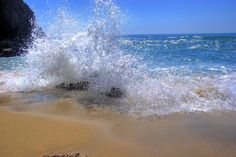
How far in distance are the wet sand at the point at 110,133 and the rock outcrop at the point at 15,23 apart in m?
24.8

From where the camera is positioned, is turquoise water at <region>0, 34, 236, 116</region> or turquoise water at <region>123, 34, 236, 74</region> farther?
turquoise water at <region>123, 34, 236, 74</region>

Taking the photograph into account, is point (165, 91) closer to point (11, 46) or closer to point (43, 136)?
point (43, 136)

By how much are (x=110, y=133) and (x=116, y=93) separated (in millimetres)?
2419

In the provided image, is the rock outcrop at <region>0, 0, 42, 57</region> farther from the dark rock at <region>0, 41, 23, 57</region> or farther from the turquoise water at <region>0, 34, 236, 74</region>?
the turquoise water at <region>0, 34, 236, 74</region>

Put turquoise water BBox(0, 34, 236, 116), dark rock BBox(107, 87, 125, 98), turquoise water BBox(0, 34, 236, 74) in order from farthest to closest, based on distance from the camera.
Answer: turquoise water BBox(0, 34, 236, 74) → dark rock BBox(107, 87, 125, 98) → turquoise water BBox(0, 34, 236, 116)

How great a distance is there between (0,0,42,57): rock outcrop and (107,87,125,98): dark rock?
2343 cm

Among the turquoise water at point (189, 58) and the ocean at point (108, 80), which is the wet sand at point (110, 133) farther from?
the turquoise water at point (189, 58)

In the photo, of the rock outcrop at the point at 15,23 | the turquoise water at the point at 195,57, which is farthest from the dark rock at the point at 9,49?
the turquoise water at the point at 195,57

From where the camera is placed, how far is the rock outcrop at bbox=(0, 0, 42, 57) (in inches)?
1240

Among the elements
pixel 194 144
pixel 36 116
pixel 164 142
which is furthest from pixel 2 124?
pixel 194 144

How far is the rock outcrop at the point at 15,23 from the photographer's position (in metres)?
31.5

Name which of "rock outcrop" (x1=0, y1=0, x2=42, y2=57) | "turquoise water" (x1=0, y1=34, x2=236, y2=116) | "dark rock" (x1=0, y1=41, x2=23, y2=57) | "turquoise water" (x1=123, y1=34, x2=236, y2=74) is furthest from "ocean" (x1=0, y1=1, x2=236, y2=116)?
"rock outcrop" (x1=0, y1=0, x2=42, y2=57)

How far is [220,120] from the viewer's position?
494 centimetres

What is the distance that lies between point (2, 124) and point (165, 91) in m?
3.20
